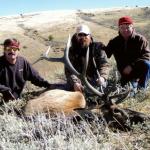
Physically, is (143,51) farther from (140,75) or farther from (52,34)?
(52,34)

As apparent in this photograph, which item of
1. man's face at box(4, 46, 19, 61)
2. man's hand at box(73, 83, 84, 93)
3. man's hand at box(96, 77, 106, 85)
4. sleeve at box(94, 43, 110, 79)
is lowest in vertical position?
man's hand at box(73, 83, 84, 93)

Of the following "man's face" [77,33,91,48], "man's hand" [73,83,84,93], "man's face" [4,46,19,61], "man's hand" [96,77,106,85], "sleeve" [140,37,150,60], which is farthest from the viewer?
"sleeve" [140,37,150,60]

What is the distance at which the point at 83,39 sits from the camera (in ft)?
32.2

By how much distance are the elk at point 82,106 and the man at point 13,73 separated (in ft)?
3.53

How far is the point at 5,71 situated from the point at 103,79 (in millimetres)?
1856

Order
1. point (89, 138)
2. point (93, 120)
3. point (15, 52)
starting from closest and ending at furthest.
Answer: point (89, 138)
point (93, 120)
point (15, 52)

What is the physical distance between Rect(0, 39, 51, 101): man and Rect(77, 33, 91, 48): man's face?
102 centimetres

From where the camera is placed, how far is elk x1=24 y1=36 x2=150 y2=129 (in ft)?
25.1

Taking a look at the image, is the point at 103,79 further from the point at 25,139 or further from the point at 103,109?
the point at 25,139

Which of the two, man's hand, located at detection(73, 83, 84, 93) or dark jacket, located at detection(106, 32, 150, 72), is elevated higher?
dark jacket, located at detection(106, 32, 150, 72)

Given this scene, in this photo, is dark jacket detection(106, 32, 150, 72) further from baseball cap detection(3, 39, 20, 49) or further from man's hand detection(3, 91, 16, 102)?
man's hand detection(3, 91, 16, 102)

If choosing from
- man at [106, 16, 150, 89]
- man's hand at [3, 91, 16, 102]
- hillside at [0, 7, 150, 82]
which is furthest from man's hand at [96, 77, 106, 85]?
hillside at [0, 7, 150, 82]

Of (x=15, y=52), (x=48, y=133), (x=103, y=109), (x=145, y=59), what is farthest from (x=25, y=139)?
(x=145, y=59)

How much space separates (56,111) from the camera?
8.16 m
